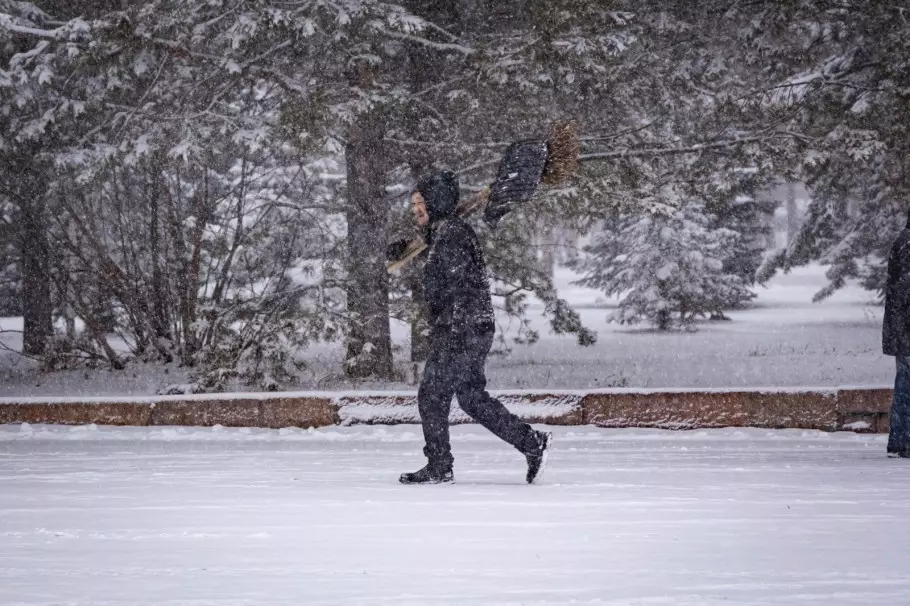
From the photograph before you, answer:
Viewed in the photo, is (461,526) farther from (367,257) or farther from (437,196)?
(367,257)

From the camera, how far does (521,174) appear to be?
7.53 meters

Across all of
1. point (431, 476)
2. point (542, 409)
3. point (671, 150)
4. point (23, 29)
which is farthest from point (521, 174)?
point (23, 29)

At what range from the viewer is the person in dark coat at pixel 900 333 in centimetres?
827

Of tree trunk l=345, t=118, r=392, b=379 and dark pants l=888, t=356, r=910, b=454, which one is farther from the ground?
tree trunk l=345, t=118, r=392, b=379

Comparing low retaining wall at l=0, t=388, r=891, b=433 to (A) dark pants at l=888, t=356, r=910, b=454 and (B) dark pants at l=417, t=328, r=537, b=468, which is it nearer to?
(A) dark pants at l=888, t=356, r=910, b=454

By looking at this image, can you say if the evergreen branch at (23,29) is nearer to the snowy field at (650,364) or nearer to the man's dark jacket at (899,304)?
the snowy field at (650,364)

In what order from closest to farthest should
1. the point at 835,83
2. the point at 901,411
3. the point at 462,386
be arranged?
the point at 462,386 < the point at 901,411 < the point at 835,83

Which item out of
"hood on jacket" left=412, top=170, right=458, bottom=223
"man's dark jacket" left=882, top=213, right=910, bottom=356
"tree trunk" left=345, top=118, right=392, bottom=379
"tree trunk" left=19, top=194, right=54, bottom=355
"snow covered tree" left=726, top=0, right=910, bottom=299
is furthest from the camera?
"tree trunk" left=19, top=194, right=54, bottom=355

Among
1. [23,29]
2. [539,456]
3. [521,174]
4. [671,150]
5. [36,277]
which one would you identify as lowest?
[539,456]

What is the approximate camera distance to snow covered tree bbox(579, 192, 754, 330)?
96.5 feet

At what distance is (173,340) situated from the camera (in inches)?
612

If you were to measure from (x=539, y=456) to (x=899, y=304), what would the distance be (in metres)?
3.03

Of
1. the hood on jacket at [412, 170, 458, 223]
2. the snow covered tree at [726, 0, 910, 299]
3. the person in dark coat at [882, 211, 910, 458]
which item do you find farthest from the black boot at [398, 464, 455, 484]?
the snow covered tree at [726, 0, 910, 299]

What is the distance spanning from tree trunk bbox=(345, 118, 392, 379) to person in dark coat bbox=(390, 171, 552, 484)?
6.40 metres
